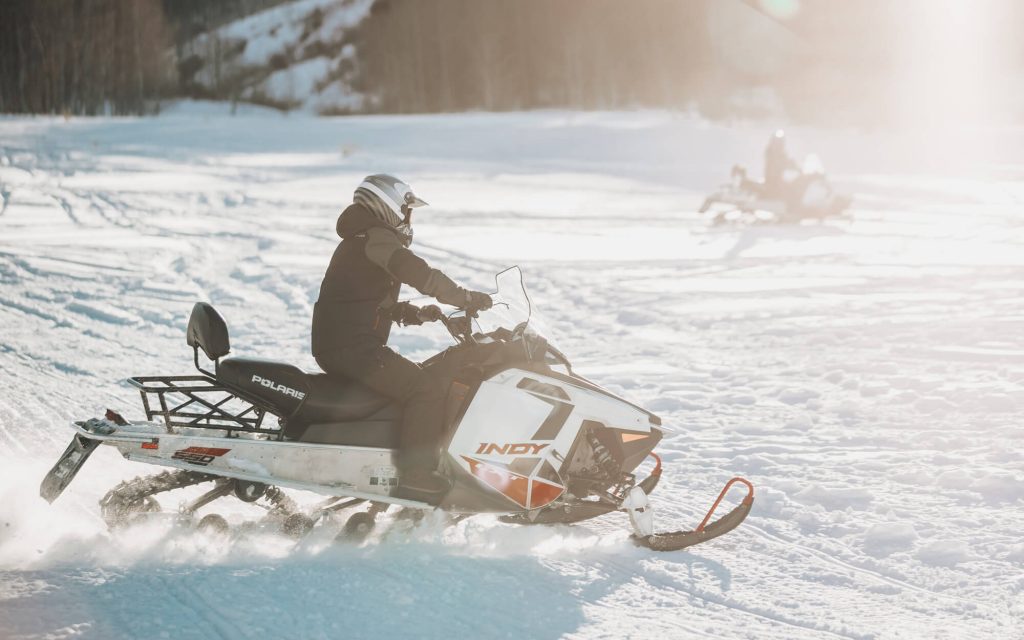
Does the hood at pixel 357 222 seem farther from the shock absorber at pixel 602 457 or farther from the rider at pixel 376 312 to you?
the shock absorber at pixel 602 457

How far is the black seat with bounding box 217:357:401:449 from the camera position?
4.27 metres

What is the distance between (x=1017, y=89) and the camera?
4075 cm

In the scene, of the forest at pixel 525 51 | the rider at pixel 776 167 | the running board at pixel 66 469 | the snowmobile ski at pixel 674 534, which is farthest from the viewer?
the forest at pixel 525 51

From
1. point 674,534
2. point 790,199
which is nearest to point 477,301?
point 674,534

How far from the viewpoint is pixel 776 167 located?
16.7 meters

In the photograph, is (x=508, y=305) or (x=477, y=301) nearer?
(x=477, y=301)

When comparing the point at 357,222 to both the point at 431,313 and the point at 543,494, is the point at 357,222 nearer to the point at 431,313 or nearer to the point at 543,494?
the point at 431,313

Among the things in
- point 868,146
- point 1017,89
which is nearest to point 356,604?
point 868,146

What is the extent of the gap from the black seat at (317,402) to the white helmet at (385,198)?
737mm

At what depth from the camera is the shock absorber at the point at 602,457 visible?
4.55 metres

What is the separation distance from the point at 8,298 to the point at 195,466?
5.67m

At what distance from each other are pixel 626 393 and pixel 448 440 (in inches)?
114

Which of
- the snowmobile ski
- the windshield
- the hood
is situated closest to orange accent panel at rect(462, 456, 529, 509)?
the snowmobile ski

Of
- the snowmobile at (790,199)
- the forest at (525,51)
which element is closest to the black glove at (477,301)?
the snowmobile at (790,199)
